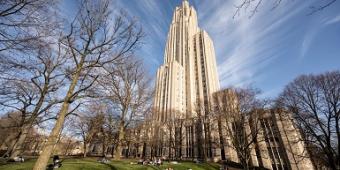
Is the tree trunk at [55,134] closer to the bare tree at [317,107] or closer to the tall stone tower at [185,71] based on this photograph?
the bare tree at [317,107]

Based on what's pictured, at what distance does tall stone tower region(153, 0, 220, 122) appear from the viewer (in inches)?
3115

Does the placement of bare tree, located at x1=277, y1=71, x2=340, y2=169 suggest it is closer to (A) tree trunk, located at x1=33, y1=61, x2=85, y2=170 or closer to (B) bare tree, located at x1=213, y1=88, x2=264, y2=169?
(B) bare tree, located at x1=213, y1=88, x2=264, y2=169

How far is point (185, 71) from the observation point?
9412 centimetres

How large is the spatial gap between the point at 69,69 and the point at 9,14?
15.5 ft

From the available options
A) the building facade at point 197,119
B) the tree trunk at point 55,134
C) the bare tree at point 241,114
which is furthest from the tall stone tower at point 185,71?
the tree trunk at point 55,134

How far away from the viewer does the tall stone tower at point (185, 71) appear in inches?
3115

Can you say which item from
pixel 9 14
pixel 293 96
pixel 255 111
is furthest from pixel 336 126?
pixel 9 14

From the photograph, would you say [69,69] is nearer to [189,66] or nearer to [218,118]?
[218,118]

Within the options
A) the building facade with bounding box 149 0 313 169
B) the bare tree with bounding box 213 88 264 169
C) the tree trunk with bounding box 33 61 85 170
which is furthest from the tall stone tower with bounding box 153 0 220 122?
the tree trunk with bounding box 33 61 85 170

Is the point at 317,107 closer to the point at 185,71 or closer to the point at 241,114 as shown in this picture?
the point at 241,114

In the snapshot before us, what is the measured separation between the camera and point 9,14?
6516mm

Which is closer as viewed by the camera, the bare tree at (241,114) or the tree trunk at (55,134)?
the tree trunk at (55,134)

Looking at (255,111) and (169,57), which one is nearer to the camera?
(255,111)

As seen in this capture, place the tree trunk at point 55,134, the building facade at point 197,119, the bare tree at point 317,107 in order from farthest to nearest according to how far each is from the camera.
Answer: the building facade at point 197,119 < the bare tree at point 317,107 < the tree trunk at point 55,134
